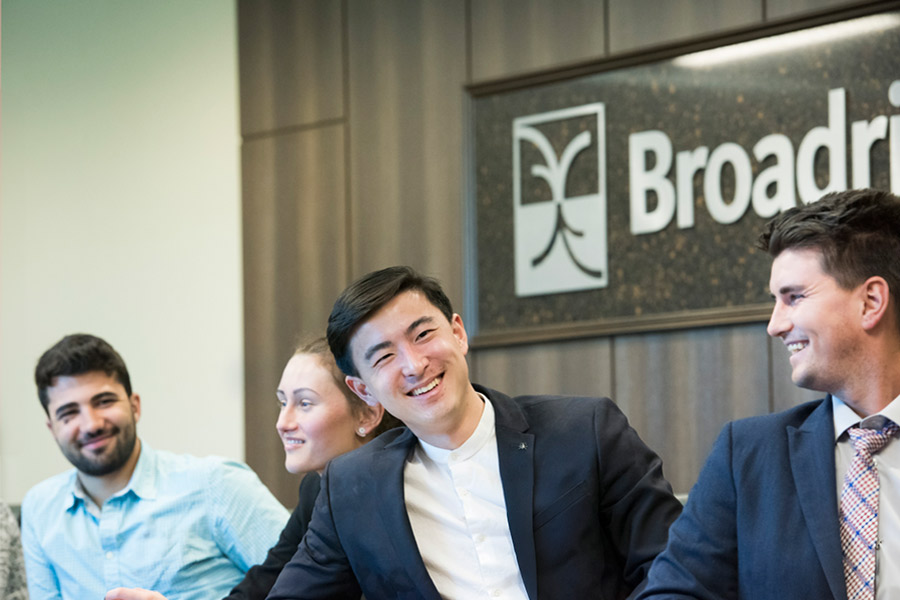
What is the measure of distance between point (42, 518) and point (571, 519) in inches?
79.7

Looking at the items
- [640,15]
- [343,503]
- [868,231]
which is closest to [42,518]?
[343,503]

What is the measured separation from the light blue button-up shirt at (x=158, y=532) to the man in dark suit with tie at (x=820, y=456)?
5.31ft

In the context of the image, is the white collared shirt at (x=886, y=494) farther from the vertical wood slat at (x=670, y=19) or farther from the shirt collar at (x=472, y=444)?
the vertical wood slat at (x=670, y=19)

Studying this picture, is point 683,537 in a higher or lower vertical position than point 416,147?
lower

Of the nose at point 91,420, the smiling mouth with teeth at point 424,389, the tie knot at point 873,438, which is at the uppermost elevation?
the smiling mouth with teeth at point 424,389

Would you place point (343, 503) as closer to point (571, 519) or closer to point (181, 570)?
point (571, 519)

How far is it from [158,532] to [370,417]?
2.84ft

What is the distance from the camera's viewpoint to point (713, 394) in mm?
4863

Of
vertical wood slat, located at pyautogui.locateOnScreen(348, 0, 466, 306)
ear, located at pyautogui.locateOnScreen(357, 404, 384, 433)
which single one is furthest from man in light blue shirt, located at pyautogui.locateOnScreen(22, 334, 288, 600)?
vertical wood slat, located at pyautogui.locateOnScreen(348, 0, 466, 306)

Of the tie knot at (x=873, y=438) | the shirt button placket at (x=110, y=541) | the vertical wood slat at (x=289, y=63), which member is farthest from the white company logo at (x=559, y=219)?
the tie knot at (x=873, y=438)

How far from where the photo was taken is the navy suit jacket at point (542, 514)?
2.41 m

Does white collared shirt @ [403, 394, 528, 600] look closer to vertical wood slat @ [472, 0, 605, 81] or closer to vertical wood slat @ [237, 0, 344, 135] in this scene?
vertical wood slat @ [472, 0, 605, 81]

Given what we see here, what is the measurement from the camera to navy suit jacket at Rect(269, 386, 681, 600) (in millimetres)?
2414

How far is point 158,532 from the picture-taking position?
362cm
